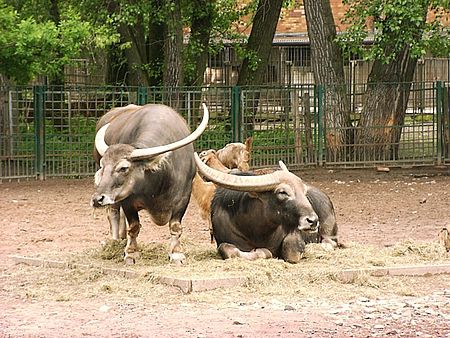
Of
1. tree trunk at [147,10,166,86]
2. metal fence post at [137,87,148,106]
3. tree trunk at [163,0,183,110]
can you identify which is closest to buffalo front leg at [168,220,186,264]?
metal fence post at [137,87,148,106]

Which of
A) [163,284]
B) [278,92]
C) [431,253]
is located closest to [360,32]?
[278,92]

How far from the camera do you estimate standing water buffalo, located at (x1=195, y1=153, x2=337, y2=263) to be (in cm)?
1032

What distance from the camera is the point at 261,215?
10.5 metres

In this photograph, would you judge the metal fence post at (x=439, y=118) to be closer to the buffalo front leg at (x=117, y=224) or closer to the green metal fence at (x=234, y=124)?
the green metal fence at (x=234, y=124)

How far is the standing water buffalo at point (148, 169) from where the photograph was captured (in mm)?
9812

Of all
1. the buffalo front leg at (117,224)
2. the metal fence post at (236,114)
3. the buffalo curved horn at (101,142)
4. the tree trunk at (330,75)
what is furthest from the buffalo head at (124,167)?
the tree trunk at (330,75)

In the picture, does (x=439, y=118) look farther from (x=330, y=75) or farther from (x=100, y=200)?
(x=100, y=200)

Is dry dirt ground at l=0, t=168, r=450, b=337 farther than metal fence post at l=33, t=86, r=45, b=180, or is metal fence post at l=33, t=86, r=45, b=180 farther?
metal fence post at l=33, t=86, r=45, b=180

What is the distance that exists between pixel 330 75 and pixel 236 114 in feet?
8.15

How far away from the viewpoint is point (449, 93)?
22906 millimetres

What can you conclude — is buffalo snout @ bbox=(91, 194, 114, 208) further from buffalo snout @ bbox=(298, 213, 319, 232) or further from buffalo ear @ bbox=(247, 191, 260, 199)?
buffalo snout @ bbox=(298, 213, 319, 232)

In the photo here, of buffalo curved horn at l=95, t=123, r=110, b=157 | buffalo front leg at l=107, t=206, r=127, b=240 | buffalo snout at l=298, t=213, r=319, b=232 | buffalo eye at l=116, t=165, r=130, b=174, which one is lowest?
buffalo front leg at l=107, t=206, r=127, b=240

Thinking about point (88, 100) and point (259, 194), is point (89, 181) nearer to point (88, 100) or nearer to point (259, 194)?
point (88, 100)

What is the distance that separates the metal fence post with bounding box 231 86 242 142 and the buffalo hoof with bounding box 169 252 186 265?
38.0 feet
